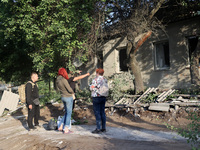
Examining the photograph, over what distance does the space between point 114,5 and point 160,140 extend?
7538mm

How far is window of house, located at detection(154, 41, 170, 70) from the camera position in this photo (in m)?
12.1

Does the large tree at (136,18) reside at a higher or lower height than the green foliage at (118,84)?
higher

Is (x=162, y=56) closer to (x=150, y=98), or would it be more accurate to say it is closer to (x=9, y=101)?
(x=150, y=98)

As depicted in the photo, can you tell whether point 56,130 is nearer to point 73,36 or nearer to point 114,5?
point 73,36

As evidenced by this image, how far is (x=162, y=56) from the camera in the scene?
12.3 metres

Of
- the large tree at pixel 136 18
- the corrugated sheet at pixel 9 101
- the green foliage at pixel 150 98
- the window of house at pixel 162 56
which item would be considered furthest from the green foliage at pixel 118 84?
the corrugated sheet at pixel 9 101

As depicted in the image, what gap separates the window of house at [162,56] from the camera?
1214 centimetres

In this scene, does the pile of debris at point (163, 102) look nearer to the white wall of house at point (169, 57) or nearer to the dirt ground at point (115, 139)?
the dirt ground at point (115, 139)

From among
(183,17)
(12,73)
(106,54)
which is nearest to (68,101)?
(183,17)

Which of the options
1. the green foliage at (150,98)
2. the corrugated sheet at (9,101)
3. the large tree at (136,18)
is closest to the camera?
the green foliage at (150,98)

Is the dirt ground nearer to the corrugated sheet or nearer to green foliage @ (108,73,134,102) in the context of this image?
green foliage @ (108,73,134,102)

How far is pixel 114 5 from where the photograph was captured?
10258 mm

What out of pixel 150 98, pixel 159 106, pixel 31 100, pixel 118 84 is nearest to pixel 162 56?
pixel 118 84

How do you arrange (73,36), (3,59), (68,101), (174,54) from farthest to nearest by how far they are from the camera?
(3,59) < (174,54) < (73,36) < (68,101)
